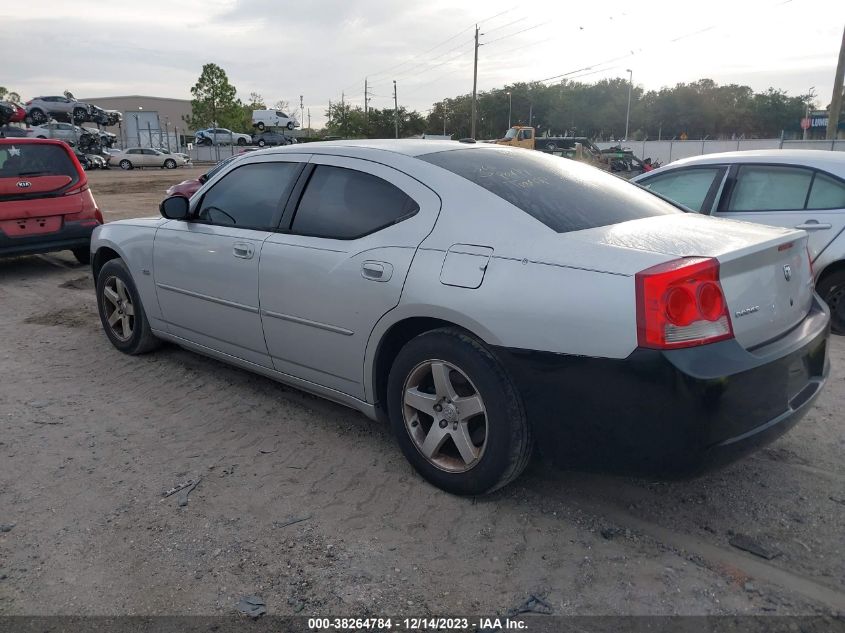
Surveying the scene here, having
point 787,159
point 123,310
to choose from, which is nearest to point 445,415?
point 123,310

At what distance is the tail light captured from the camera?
2355mm

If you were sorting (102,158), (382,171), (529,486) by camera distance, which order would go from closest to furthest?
(529,486) < (382,171) < (102,158)

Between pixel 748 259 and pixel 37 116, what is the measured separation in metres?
52.5

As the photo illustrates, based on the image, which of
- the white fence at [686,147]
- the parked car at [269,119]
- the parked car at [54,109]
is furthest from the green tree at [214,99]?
the white fence at [686,147]

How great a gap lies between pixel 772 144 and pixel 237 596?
33.9 meters

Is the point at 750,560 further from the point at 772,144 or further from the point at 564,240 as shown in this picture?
the point at 772,144

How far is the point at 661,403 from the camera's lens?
238 centimetres

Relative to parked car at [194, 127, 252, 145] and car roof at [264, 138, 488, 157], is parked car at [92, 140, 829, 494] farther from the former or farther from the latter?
parked car at [194, 127, 252, 145]

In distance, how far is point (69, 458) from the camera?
3.50 metres

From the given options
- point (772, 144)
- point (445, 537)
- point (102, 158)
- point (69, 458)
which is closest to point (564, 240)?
point (445, 537)

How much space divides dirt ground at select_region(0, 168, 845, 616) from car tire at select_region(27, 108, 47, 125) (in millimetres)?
49314

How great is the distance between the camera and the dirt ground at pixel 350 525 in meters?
2.43

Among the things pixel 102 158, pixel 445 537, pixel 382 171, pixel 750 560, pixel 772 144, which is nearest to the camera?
pixel 750 560

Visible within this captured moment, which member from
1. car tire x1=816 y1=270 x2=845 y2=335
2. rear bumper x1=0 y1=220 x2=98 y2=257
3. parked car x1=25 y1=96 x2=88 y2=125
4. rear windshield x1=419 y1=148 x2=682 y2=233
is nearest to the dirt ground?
rear windshield x1=419 y1=148 x2=682 y2=233
